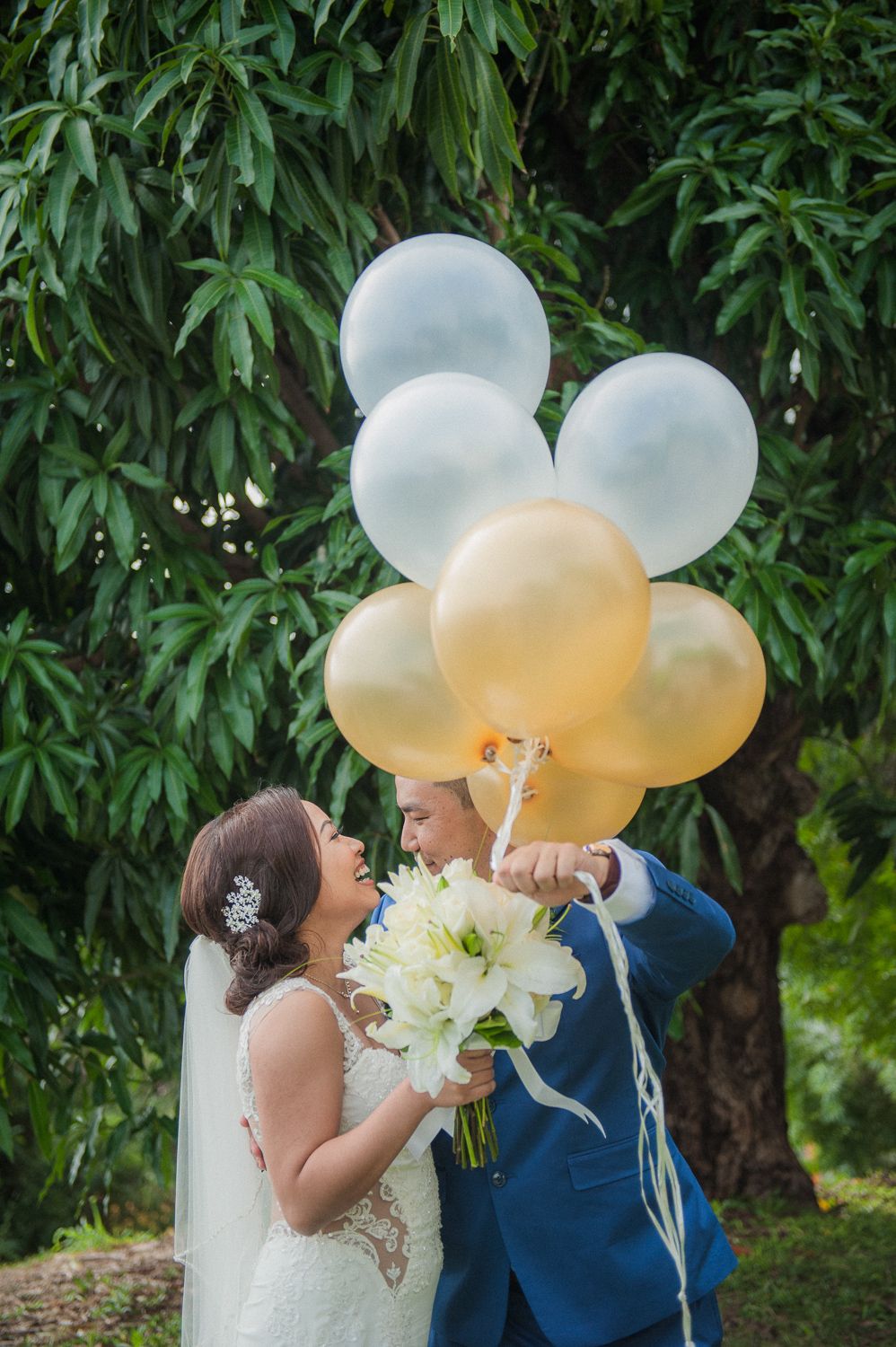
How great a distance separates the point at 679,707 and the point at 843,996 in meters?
6.48

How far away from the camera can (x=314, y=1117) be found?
6.71 feet

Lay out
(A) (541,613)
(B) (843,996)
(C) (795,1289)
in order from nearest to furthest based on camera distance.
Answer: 1. (A) (541,613)
2. (C) (795,1289)
3. (B) (843,996)

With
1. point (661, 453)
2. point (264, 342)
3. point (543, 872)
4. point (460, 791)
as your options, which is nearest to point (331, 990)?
point (460, 791)

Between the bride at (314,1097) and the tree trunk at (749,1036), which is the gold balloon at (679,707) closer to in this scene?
the bride at (314,1097)

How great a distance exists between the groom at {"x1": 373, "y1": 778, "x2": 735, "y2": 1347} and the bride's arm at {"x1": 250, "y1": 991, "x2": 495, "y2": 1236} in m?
0.29

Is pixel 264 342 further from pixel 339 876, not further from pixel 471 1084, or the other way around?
pixel 471 1084

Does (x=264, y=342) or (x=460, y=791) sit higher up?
(x=264, y=342)

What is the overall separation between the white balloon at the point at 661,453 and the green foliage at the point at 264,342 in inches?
49.3

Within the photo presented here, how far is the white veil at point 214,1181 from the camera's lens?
256 centimetres

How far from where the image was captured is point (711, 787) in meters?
5.11

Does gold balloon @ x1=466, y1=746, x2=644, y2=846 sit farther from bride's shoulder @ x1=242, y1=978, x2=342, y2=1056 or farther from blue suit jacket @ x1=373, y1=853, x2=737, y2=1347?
bride's shoulder @ x1=242, y1=978, x2=342, y2=1056

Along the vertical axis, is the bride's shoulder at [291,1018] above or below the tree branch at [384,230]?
below

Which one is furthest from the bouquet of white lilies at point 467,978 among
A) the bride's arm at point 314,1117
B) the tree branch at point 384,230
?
the tree branch at point 384,230

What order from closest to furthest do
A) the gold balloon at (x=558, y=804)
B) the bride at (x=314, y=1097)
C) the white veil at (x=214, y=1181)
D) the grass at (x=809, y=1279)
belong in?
the gold balloon at (x=558, y=804)
the bride at (x=314, y=1097)
the white veil at (x=214, y=1181)
the grass at (x=809, y=1279)
